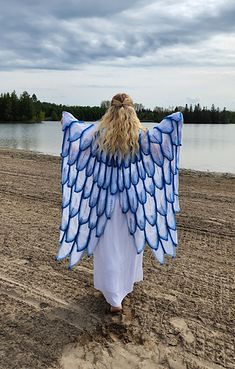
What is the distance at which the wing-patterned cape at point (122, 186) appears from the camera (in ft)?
12.0

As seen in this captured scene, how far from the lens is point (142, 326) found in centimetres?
358

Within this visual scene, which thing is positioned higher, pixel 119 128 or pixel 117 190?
pixel 119 128

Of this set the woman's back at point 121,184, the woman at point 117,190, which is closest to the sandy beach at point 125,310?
the woman at point 117,190

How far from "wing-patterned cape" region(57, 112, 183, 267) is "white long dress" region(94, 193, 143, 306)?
0.18 feet

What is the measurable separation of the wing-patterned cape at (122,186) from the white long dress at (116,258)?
0.05 m

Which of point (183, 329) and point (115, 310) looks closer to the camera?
point (183, 329)

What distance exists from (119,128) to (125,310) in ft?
5.32

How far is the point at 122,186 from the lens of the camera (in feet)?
12.0

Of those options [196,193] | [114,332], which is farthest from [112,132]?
[196,193]

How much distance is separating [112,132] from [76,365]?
71.5 inches

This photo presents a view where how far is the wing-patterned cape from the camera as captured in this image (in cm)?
366

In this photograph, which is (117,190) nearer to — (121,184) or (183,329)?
(121,184)

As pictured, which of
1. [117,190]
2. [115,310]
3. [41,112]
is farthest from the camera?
[41,112]

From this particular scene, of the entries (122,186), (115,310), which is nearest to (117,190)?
(122,186)
